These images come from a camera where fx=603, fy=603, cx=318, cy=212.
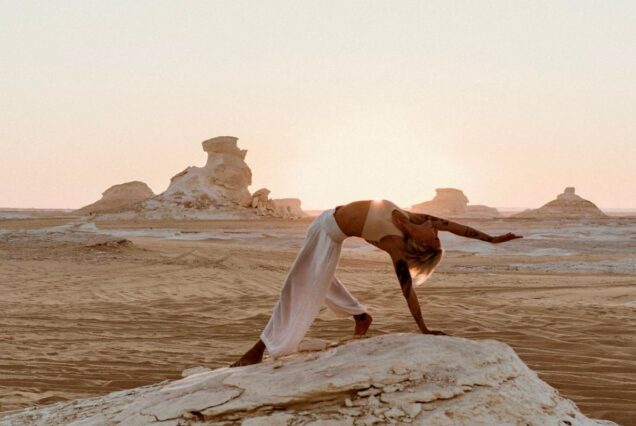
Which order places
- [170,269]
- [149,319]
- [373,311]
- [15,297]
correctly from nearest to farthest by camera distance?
[149,319] → [373,311] → [15,297] → [170,269]

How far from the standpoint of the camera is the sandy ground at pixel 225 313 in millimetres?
5215

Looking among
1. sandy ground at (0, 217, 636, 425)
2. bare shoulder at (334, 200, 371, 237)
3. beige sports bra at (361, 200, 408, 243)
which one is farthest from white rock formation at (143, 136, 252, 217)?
beige sports bra at (361, 200, 408, 243)

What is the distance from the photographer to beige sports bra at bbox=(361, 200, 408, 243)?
3.92 metres

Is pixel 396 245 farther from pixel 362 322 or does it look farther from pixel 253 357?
pixel 253 357

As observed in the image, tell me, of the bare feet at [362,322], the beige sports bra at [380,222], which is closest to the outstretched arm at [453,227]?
the beige sports bra at [380,222]

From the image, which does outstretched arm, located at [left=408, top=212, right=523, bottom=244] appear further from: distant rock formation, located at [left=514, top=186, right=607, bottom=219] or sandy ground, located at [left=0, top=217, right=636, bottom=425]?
distant rock formation, located at [left=514, top=186, right=607, bottom=219]

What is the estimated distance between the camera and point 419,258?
3.98 meters

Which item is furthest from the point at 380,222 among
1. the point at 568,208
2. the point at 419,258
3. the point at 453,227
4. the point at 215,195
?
the point at 568,208

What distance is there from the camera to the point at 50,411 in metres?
4.15

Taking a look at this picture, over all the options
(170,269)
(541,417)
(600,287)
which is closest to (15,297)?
(170,269)

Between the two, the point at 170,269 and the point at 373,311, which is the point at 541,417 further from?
the point at 170,269

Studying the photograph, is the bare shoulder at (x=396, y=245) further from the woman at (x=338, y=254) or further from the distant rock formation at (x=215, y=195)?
the distant rock formation at (x=215, y=195)

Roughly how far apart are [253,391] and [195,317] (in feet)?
17.1

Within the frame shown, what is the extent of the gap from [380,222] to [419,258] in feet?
1.18
